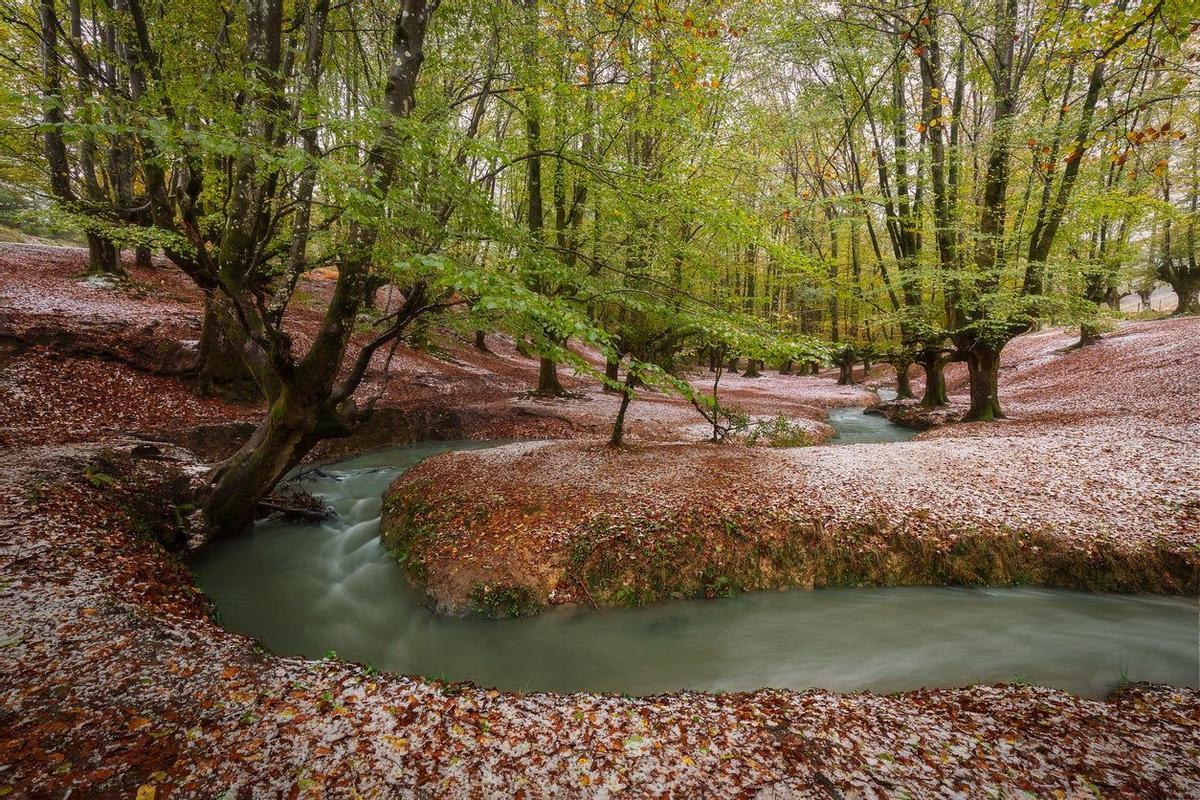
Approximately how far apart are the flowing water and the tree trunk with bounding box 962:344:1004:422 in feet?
31.3

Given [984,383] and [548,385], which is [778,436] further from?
[548,385]

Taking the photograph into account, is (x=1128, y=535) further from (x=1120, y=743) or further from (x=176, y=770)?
(x=176, y=770)

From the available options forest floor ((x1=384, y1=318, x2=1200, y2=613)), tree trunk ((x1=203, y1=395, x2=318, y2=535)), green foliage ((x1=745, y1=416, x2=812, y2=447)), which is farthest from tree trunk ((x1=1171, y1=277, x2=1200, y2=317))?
tree trunk ((x1=203, y1=395, x2=318, y2=535))

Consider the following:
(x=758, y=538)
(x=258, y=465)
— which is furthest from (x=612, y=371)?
(x=258, y=465)

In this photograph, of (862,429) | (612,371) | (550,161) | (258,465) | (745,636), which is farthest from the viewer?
(862,429)

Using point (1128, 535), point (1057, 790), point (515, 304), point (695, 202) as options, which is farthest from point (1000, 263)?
point (515, 304)

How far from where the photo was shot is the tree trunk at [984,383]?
46.4ft

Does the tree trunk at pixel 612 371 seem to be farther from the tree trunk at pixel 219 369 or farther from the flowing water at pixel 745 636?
the tree trunk at pixel 219 369

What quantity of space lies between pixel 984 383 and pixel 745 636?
13.4 metres

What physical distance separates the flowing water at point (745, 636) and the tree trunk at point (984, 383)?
9.55m

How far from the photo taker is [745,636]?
619 cm

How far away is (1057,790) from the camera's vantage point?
3.25m

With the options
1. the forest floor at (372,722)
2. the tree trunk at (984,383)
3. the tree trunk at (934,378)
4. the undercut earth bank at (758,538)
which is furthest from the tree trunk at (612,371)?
the tree trunk at (934,378)

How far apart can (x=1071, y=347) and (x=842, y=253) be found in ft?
45.4
